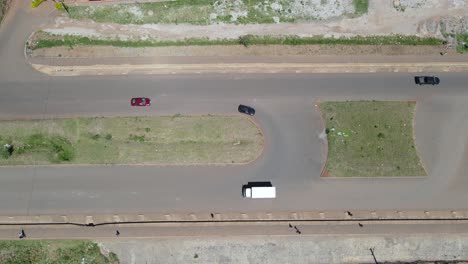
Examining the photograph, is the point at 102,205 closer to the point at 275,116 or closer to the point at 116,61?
the point at 116,61

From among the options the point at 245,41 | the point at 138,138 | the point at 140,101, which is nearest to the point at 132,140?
the point at 138,138

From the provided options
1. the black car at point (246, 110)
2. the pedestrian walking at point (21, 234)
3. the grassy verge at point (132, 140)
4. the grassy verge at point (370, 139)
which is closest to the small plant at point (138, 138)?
the grassy verge at point (132, 140)

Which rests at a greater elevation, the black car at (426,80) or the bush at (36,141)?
the black car at (426,80)

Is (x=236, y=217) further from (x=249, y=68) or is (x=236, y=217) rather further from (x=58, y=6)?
(x=58, y=6)

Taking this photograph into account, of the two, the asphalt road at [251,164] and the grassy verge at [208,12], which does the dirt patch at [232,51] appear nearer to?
the asphalt road at [251,164]

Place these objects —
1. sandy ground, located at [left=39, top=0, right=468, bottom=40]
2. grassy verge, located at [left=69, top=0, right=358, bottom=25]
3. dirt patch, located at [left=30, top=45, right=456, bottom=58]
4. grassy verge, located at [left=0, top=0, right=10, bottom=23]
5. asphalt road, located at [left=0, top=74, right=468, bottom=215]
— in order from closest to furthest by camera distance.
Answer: asphalt road, located at [left=0, top=74, right=468, bottom=215] < dirt patch, located at [left=30, top=45, right=456, bottom=58] < grassy verge, located at [left=0, top=0, right=10, bottom=23] < sandy ground, located at [left=39, top=0, right=468, bottom=40] < grassy verge, located at [left=69, top=0, right=358, bottom=25]

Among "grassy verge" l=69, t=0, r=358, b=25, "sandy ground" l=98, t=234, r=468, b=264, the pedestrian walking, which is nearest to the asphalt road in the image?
the pedestrian walking

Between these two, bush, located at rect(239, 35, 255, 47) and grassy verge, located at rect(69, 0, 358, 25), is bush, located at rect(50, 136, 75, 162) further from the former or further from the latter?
bush, located at rect(239, 35, 255, 47)
